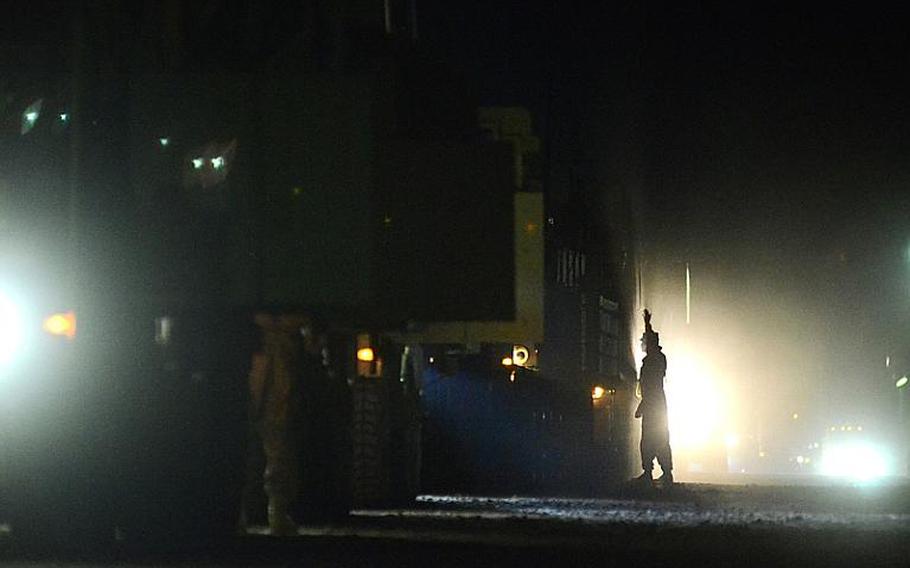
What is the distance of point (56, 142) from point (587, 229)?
3681 centimetres

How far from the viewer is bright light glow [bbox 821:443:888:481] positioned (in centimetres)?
9869

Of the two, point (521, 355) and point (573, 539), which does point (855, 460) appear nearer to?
point (521, 355)

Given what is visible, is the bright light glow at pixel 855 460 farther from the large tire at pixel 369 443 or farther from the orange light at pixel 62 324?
the orange light at pixel 62 324

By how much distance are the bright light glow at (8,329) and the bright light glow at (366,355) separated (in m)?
8.13

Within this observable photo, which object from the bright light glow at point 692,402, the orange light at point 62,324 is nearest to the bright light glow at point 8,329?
the orange light at point 62,324

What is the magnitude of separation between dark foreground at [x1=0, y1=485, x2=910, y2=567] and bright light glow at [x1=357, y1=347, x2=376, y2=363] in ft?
5.06

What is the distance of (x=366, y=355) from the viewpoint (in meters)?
20.5

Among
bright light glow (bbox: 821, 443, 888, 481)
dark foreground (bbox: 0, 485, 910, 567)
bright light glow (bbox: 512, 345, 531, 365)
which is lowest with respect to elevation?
dark foreground (bbox: 0, 485, 910, 567)

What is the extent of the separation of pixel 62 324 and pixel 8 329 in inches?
17.3

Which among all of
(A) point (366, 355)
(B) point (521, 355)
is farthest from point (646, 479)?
(A) point (366, 355)

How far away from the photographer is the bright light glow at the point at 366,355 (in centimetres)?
2033

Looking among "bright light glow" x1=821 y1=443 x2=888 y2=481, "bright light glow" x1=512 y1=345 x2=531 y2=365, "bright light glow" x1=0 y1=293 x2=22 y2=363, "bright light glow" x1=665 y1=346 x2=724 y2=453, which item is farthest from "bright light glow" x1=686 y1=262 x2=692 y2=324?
"bright light glow" x1=0 y1=293 x2=22 y2=363

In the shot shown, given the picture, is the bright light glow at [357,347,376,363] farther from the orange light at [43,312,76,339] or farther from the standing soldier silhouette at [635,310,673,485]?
the orange light at [43,312,76,339]

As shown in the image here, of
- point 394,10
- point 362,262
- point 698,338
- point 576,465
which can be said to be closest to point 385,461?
point 394,10
